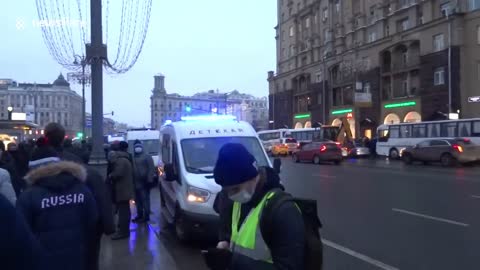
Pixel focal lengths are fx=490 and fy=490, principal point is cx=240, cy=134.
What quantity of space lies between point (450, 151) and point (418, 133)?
716cm

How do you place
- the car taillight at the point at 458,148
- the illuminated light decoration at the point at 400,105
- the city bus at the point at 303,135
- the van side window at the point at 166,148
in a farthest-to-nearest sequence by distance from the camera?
the city bus at the point at 303,135 → the illuminated light decoration at the point at 400,105 → the car taillight at the point at 458,148 → the van side window at the point at 166,148

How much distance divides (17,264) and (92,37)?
10.6m

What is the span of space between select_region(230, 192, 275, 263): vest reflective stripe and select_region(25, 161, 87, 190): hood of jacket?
140cm

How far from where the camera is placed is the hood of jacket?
10.9 feet

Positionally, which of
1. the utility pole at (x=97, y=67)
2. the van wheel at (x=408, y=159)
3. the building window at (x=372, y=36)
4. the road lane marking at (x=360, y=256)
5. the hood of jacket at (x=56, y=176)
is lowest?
the road lane marking at (x=360, y=256)

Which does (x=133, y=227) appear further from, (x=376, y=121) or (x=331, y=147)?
(x=376, y=121)

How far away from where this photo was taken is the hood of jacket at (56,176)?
10.9 ft

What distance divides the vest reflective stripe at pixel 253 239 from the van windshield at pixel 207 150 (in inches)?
246

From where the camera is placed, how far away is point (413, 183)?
18062 mm

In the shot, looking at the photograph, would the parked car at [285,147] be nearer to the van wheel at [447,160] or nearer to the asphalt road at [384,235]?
the van wheel at [447,160]

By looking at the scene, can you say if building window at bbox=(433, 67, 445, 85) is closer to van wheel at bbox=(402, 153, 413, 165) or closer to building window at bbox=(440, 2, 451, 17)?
building window at bbox=(440, 2, 451, 17)

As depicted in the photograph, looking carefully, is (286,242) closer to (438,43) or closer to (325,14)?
(438,43)

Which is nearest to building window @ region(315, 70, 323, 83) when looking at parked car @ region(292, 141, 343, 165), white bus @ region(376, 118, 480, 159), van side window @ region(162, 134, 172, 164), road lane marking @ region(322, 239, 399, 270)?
white bus @ region(376, 118, 480, 159)

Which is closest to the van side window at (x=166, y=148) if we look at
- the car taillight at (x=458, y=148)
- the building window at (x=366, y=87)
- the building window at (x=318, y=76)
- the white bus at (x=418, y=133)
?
the car taillight at (x=458, y=148)
